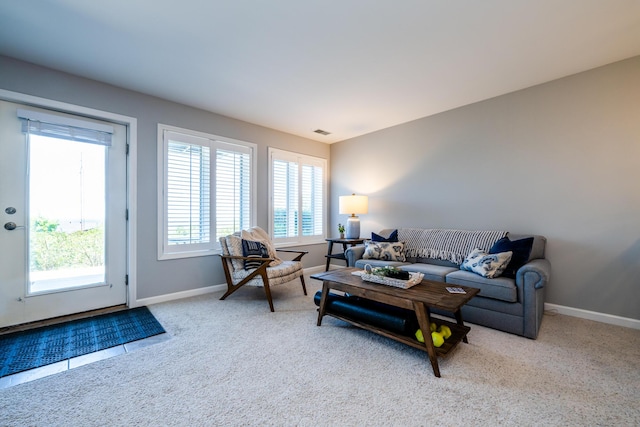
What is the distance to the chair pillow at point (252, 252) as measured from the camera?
331 cm

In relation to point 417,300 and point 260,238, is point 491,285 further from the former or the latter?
point 260,238

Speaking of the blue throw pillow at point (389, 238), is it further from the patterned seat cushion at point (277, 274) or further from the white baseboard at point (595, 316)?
the white baseboard at point (595, 316)

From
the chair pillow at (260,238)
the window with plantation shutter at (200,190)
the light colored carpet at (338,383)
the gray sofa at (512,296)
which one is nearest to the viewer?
the light colored carpet at (338,383)

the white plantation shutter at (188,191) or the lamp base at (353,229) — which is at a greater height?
the white plantation shutter at (188,191)

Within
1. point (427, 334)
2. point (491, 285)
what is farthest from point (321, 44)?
point (491, 285)

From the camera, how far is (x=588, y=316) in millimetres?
2803

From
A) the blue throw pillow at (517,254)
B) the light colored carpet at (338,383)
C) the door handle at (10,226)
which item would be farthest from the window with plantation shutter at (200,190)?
the blue throw pillow at (517,254)

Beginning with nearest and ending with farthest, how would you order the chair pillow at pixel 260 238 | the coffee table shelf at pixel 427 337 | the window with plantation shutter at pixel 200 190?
the coffee table shelf at pixel 427 337, the window with plantation shutter at pixel 200 190, the chair pillow at pixel 260 238

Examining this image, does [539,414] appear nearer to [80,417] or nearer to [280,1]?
[80,417]

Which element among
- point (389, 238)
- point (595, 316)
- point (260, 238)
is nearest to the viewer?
point (595, 316)

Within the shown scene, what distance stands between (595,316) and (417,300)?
2.34 m

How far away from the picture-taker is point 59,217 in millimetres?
2789

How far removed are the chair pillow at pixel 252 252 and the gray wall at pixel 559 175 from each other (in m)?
2.44

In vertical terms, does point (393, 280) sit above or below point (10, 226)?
below
